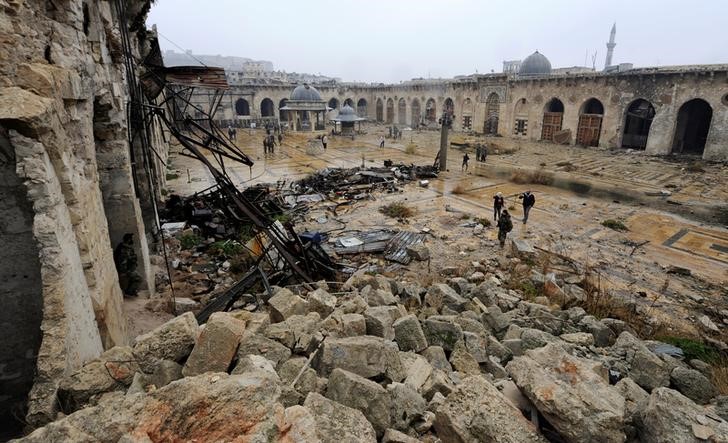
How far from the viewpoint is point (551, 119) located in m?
32.6

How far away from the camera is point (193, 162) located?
2286 cm

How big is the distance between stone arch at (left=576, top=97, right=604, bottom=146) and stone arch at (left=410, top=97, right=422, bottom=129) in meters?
20.3

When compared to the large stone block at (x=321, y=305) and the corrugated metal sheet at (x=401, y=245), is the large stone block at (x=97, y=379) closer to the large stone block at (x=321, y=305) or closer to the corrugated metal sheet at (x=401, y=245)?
the large stone block at (x=321, y=305)

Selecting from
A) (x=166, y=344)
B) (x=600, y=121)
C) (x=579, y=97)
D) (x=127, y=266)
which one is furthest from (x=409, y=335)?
(x=579, y=97)

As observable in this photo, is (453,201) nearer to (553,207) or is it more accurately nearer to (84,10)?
(553,207)

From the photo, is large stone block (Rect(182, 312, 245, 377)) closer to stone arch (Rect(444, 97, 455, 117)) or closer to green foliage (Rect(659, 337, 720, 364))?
green foliage (Rect(659, 337, 720, 364))

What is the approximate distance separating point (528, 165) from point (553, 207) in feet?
30.5

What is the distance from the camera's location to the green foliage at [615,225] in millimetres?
11930

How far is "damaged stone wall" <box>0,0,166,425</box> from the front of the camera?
3014mm

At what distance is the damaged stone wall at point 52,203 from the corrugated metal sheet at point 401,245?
19.3 feet

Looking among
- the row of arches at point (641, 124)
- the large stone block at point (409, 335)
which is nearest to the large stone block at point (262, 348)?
the large stone block at point (409, 335)

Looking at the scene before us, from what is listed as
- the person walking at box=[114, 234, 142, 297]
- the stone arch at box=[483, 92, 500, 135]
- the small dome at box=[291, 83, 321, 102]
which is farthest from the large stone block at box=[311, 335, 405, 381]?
the small dome at box=[291, 83, 321, 102]

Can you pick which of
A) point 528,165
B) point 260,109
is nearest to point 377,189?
point 528,165

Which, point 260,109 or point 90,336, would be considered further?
point 260,109
